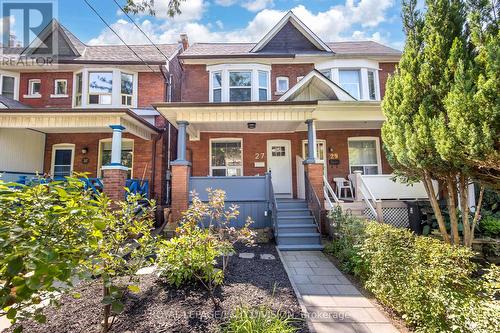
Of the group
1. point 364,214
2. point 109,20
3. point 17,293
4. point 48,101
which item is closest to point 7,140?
point 48,101

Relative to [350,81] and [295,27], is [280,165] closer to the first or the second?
[350,81]

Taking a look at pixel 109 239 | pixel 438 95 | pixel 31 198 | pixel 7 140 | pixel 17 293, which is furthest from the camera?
pixel 7 140

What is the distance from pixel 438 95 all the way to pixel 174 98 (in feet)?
35.3

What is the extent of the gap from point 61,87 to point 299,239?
39.9ft

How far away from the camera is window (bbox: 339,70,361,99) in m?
10.7

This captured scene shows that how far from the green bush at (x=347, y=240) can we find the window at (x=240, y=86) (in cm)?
622

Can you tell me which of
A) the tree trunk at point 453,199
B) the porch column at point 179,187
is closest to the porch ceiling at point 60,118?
the porch column at point 179,187

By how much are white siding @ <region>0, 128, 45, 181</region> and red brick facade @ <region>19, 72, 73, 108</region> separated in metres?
1.66

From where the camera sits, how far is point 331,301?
12.4ft

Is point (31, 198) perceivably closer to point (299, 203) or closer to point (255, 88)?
point (299, 203)

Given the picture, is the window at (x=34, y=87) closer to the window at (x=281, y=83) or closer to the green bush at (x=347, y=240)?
the window at (x=281, y=83)

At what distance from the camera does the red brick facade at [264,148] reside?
1012 centimetres

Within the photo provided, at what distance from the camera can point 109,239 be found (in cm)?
277

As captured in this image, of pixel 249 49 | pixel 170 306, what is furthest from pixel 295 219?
pixel 249 49
